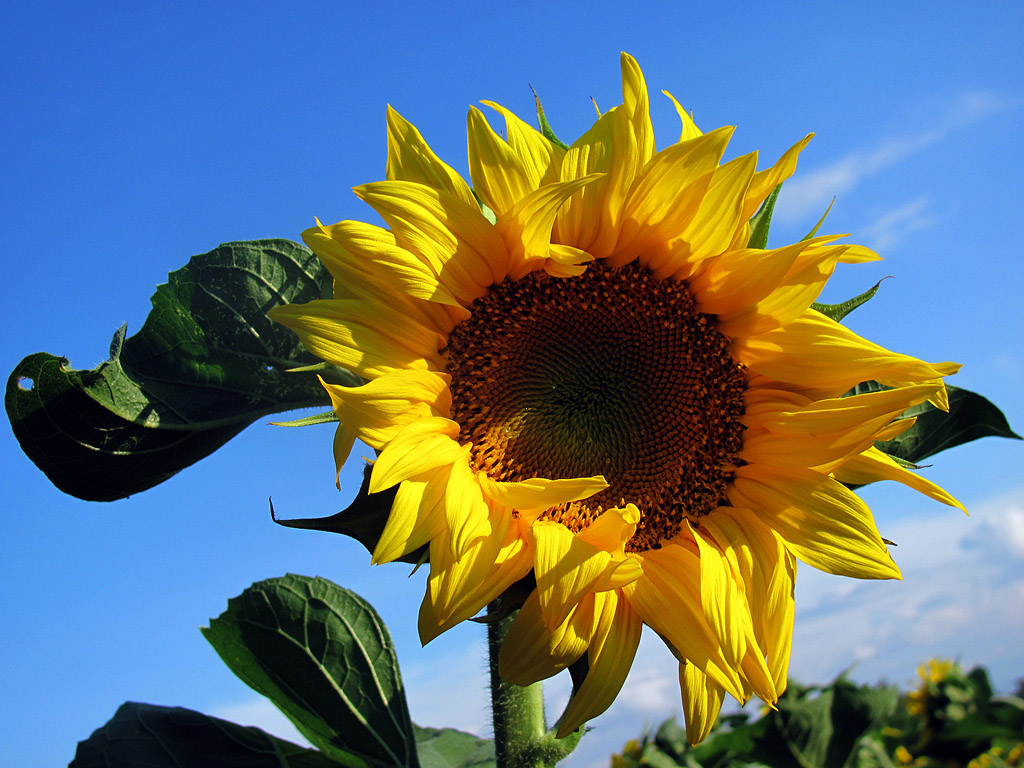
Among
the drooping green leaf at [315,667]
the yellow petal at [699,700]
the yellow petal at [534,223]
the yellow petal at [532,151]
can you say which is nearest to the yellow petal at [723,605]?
the yellow petal at [699,700]

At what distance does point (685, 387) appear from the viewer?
2.46 meters

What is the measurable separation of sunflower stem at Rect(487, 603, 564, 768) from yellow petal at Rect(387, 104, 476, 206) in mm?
1293

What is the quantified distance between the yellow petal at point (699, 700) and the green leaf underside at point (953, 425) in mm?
1047

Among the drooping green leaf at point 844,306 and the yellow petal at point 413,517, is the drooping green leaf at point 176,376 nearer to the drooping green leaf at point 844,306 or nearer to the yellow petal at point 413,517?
the yellow petal at point 413,517

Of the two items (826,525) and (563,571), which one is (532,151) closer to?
(563,571)

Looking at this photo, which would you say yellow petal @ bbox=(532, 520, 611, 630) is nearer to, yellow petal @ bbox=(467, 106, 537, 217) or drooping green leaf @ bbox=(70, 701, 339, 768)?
yellow petal @ bbox=(467, 106, 537, 217)

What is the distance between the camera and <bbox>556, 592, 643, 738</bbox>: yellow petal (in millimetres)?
2010

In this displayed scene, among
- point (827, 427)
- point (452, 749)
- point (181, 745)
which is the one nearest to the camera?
point (827, 427)

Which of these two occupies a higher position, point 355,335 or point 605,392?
point 355,335

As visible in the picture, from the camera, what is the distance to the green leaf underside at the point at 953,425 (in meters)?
2.62

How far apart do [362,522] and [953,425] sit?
1.95 m

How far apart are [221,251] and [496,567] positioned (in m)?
1.28

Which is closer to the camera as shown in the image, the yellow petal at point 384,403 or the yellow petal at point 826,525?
the yellow petal at point 384,403

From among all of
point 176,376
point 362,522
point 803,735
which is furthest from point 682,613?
point 803,735
